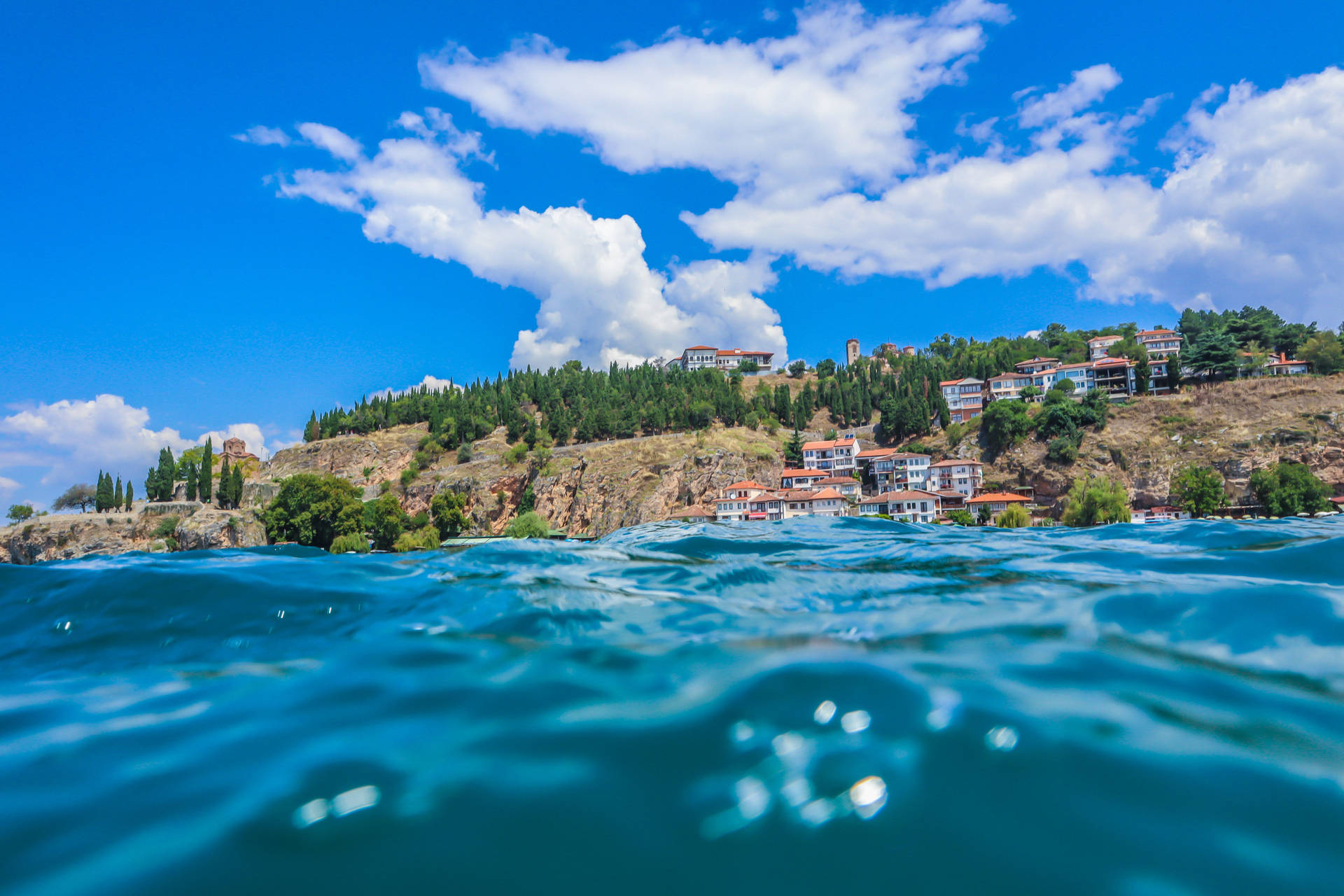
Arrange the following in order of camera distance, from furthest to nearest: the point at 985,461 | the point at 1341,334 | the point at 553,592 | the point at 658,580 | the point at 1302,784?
1. the point at 1341,334
2. the point at 985,461
3. the point at 658,580
4. the point at 553,592
5. the point at 1302,784

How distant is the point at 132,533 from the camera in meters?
66.9

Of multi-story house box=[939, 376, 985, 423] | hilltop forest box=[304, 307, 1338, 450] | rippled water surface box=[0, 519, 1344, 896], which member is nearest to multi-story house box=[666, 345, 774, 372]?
hilltop forest box=[304, 307, 1338, 450]

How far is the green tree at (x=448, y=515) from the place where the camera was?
64.9 metres

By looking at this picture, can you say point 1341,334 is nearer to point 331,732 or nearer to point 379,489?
point 331,732

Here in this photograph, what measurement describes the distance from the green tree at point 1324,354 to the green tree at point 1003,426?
125ft

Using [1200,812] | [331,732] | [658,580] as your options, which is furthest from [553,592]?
[1200,812]

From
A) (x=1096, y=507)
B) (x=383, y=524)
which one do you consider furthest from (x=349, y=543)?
(x=1096, y=507)

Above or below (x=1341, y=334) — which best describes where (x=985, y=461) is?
below

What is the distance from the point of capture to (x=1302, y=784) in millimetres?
1640

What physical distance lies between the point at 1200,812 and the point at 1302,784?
413 millimetres

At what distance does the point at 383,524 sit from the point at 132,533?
113ft

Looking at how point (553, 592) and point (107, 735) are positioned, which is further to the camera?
point (553, 592)

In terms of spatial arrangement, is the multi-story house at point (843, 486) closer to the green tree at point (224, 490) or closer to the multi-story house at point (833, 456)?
the multi-story house at point (833, 456)

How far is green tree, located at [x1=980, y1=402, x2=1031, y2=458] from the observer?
232ft
